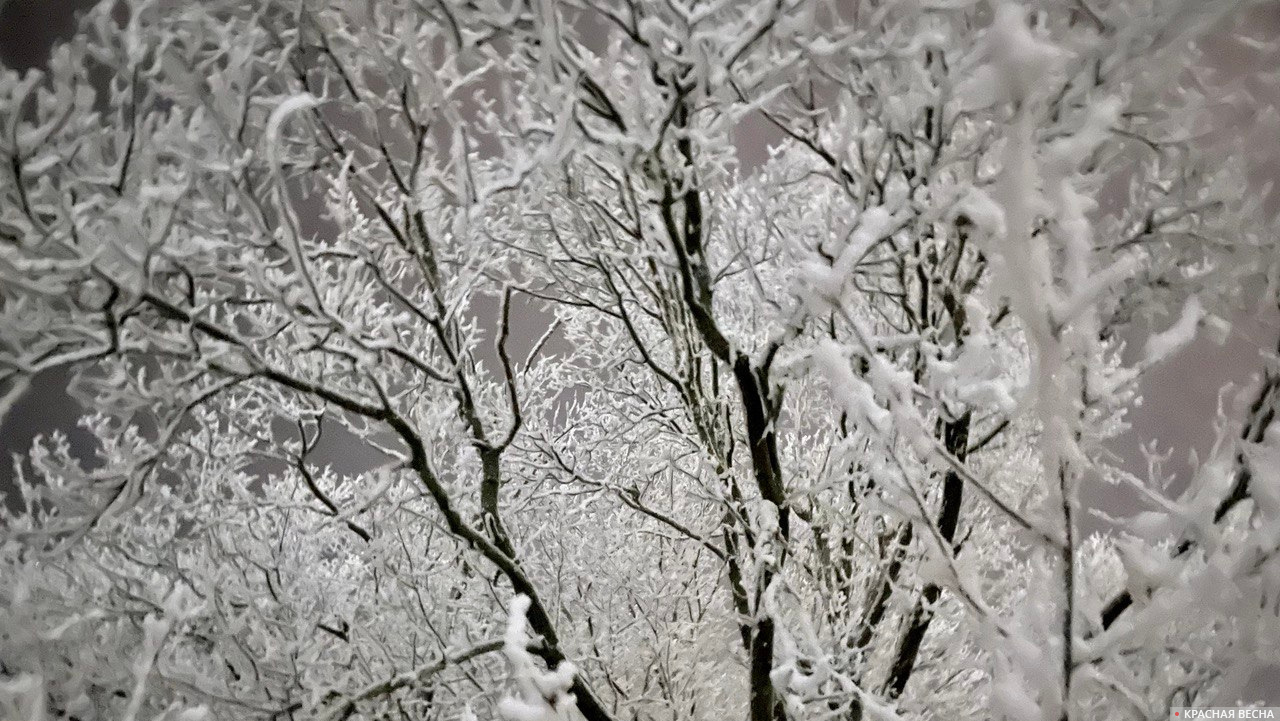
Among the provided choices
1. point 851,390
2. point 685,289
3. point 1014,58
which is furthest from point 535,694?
point 685,289

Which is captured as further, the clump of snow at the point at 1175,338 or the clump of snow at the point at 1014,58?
the clump of snow at the point at 1175,338

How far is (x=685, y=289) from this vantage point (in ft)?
7.71

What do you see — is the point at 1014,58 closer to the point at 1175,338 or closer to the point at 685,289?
the point at 1175,338

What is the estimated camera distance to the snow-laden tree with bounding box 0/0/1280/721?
3.29 feet

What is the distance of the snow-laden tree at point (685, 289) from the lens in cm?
100

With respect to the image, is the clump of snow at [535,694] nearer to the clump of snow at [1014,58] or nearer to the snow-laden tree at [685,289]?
the snow-laden tree at [685,289]

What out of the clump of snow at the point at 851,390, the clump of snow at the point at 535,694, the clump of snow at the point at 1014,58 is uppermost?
the clump of snow at the point at 1014,58

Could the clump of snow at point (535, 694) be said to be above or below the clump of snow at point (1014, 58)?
below

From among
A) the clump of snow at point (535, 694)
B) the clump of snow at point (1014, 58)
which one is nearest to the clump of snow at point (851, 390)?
the clump of snow at point (1014, 58)

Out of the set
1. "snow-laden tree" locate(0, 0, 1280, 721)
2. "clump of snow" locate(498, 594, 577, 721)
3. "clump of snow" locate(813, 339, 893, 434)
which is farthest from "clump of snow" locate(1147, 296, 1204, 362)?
"clump of snow" locate(498, 594, 577, 721)

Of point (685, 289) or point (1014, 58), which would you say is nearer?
point (1014, 58)

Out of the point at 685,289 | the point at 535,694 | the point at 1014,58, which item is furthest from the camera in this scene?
the point at 685,289

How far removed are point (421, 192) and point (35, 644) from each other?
1551mm

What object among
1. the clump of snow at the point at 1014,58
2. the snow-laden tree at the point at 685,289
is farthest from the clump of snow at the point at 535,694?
the clump of snow at the point at 1014,58
